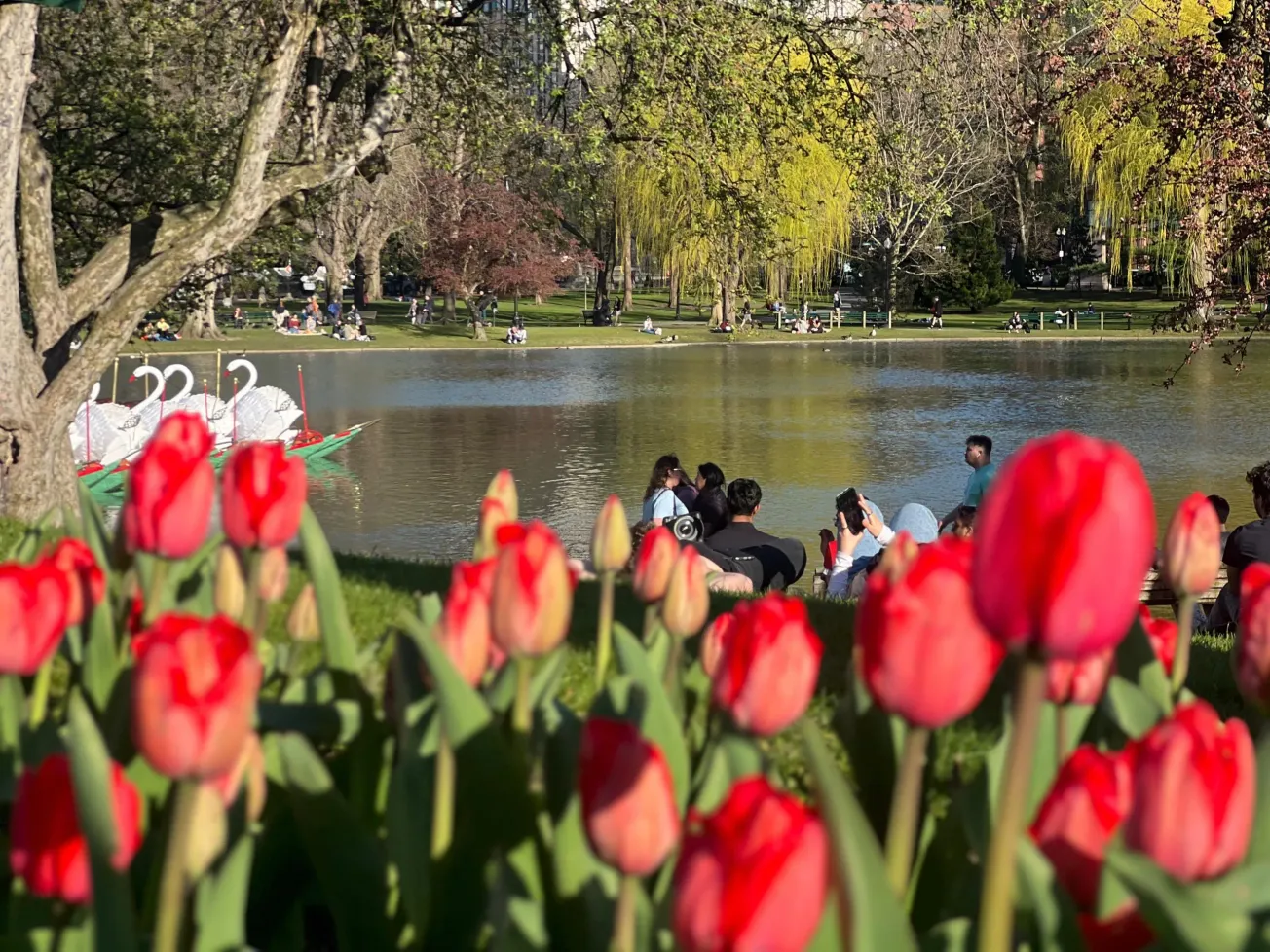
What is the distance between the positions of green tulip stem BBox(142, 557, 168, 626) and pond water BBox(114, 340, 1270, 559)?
12.4 metres

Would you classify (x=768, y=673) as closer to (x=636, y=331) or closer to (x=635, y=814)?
(x=635, y=814)

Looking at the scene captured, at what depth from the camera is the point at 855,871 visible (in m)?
1.13

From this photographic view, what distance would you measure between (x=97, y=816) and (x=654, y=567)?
4.03 ft

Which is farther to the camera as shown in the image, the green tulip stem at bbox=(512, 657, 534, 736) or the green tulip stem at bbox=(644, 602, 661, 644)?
the green tulip stem at bbox=(644, 602, 661, 644)

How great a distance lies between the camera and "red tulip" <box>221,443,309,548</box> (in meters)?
2.23

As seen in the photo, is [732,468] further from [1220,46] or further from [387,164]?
[1220,46]

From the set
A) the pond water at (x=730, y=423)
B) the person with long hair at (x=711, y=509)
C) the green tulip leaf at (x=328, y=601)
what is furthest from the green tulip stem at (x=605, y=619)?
the pond water at (x=730, y=423)

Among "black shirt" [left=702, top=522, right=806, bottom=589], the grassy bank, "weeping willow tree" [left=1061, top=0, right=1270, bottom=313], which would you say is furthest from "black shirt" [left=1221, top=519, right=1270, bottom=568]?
the grassy bank

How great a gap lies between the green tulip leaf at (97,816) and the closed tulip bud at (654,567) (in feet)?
3.82

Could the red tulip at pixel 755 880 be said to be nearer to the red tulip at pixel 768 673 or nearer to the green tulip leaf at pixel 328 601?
the red tulip at pixel 768 673

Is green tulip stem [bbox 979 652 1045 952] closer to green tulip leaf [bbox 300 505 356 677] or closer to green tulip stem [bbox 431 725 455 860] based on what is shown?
green tulip stem [bbox 431 725 455 860]

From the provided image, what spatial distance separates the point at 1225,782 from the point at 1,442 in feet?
35.4

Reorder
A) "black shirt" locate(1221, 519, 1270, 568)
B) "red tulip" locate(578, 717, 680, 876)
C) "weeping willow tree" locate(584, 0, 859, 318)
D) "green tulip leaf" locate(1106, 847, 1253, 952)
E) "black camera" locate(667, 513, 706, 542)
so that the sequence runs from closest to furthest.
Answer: "green tulip leaf" locate(1106, 847, 1253, 952) → "red tulip" locate(578, 717, 680, 876) → "black shirt" locate(1221, 519, 1270, 568) → "black camera" locate(667, 513, 706, 542) → "weeping willow tree" locate(584, 0, 859, 318)

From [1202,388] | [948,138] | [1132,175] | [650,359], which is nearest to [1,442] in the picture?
[948,138]
